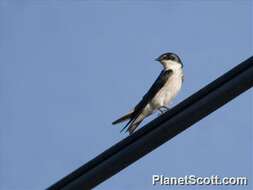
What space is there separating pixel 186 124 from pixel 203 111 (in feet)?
0.12

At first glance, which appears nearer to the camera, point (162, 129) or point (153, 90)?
point (162, 129)

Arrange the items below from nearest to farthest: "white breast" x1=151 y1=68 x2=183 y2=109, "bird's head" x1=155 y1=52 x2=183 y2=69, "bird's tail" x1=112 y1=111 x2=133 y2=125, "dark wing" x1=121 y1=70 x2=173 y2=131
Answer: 1. "bird's tail" x1=112 y1=111 x2=133 y2=125
2. "dark wing" x1=121 y1=70 x2=173 y2=131
3. "white breast" x1=151 y1=68 x2=183 y2=109
4. "bird's head" x1=155 y1=52 x2=183 y2=69

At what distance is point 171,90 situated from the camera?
5.83m

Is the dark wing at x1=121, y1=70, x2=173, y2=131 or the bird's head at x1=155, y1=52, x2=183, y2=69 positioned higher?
the bird's head at x1=155, y1=52, x2=183, y2=69

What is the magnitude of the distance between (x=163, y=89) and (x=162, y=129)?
4.26 m

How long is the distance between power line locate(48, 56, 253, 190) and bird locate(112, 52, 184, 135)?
10.6 feet

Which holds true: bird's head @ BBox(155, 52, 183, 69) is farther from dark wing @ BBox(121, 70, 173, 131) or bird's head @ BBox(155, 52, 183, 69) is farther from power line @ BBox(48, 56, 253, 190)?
power line @ BBox(48, 56, 253, 190)

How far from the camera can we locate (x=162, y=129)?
1.48 metres

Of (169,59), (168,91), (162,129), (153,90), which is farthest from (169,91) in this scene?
(162,129)

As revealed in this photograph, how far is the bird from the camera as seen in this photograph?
5.20 meters

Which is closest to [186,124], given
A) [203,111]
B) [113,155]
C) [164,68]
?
[203,111]

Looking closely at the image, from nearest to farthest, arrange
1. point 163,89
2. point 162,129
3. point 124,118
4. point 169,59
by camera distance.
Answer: point 162,129 → point 124,118 → point 163,89 → point 169,59

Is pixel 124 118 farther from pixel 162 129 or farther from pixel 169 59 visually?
pixel 162 129

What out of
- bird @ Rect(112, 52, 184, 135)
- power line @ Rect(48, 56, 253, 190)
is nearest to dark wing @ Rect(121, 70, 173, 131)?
bird @ Rect(112, 52, 184, 135)
